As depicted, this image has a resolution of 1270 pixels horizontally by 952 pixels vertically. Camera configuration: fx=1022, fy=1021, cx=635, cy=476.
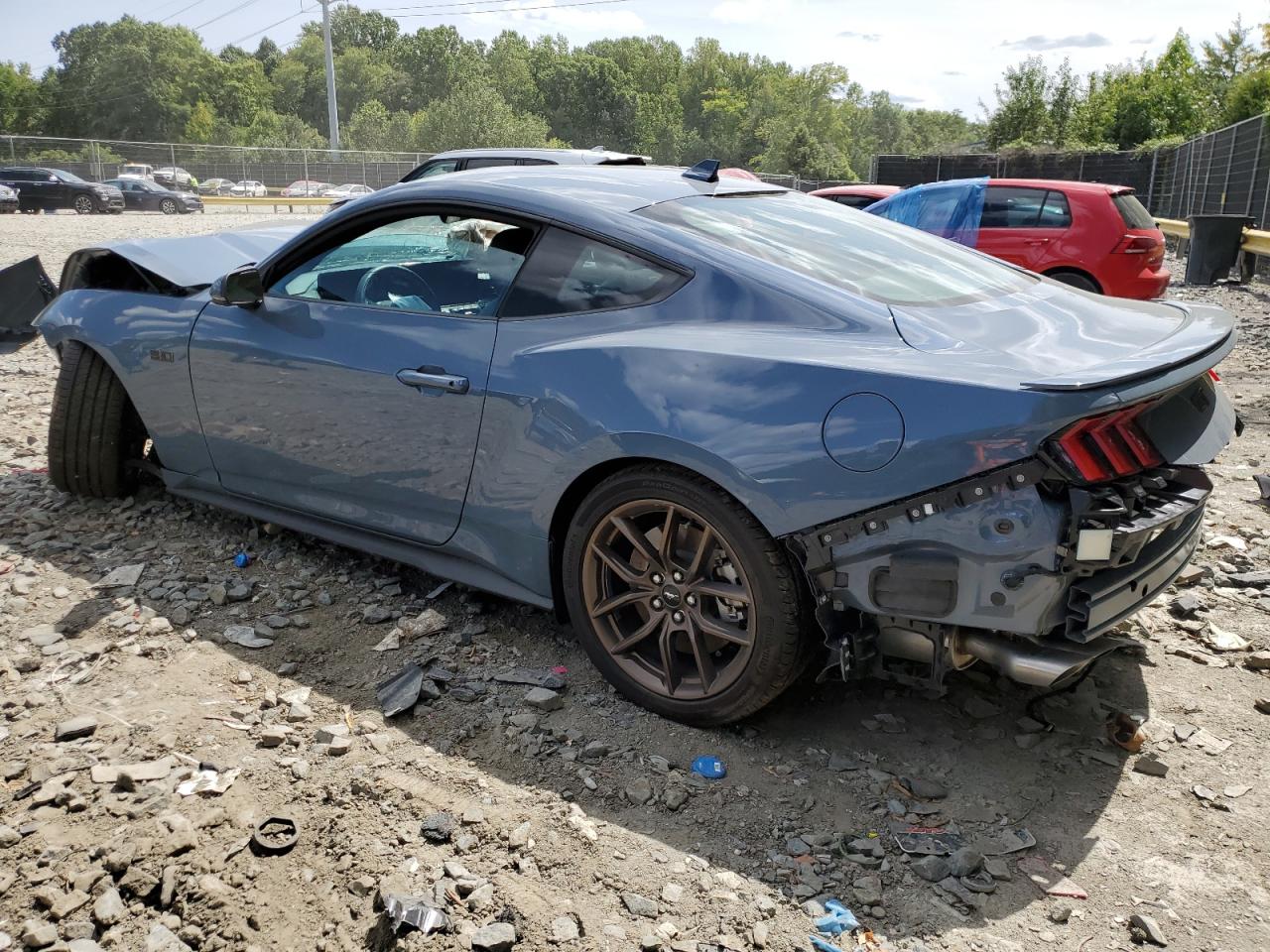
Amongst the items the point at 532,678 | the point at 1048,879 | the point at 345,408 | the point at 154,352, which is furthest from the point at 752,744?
the point at 154,352

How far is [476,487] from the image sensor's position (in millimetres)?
3268

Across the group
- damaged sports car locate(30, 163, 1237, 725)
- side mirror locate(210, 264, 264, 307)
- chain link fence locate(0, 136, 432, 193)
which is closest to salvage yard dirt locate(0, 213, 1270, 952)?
damaged sports car locate(30, 163, 1237, 725)

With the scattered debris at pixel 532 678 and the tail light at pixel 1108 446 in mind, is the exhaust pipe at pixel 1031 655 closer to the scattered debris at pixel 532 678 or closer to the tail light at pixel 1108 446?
the tail light at pixel 1108 446

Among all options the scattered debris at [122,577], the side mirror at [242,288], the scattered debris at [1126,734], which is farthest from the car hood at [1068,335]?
the scattered debris at [122,577]

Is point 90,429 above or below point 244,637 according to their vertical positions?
above

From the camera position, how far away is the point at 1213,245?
15.0 m

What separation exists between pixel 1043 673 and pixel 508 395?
66.1 inches

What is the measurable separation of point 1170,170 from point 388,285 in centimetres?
2874

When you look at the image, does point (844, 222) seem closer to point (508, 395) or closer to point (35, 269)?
point (508, 395)

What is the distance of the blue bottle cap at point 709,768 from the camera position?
2840 mm

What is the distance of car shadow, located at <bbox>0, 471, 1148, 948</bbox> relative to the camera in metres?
2.55

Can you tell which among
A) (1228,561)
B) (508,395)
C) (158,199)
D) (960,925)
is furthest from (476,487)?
(158,199)

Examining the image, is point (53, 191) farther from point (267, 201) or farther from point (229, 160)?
point (229, 160)

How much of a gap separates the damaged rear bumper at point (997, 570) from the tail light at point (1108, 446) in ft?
0.14
